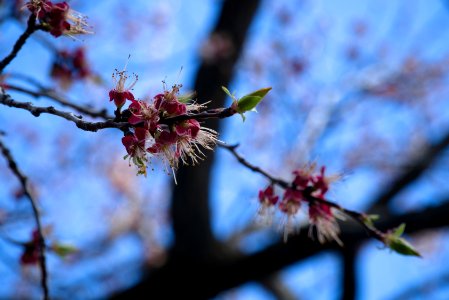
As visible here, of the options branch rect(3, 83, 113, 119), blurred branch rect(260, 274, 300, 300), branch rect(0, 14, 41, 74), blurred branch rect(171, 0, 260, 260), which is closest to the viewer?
branch rect(0, 14, 41, 74)

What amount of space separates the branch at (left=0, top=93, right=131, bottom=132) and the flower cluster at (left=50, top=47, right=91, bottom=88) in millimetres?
1428

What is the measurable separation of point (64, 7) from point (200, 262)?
10.3 ft

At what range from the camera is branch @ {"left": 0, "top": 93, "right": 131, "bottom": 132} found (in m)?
1.21

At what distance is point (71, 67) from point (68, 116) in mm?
1633

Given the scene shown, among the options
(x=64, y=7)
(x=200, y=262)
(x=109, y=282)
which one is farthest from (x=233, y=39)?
(x=109, y=282)

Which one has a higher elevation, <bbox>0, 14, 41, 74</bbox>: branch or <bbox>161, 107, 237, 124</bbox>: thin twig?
<bbox>0, 14, 41, 74</bbox>: branch

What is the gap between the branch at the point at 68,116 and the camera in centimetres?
121

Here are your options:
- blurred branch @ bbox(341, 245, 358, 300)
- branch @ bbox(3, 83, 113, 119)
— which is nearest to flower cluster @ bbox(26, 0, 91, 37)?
branch @ bbox(3, 83, 113, 119)

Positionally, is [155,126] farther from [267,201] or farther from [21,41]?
[267,201]

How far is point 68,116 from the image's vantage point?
1232 mm

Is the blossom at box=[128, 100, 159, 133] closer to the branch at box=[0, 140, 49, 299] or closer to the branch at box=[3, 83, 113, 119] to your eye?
the branch at box=[3, 83, 113, 119]

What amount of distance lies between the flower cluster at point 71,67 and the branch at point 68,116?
1.43 meters

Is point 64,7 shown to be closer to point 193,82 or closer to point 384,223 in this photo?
point 384,223

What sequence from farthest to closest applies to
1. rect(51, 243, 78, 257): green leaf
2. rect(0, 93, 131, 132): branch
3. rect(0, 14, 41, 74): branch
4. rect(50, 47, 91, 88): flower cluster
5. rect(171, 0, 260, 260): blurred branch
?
rect(171, 0, 260, 260): blurred branch, rect(50, 47, 91, 88): flower cluster, rect(51, 243, 78, 257): green leaf, rect(0, 14, 41, 74): branch, rect(0, 93, 131, 132): branch
